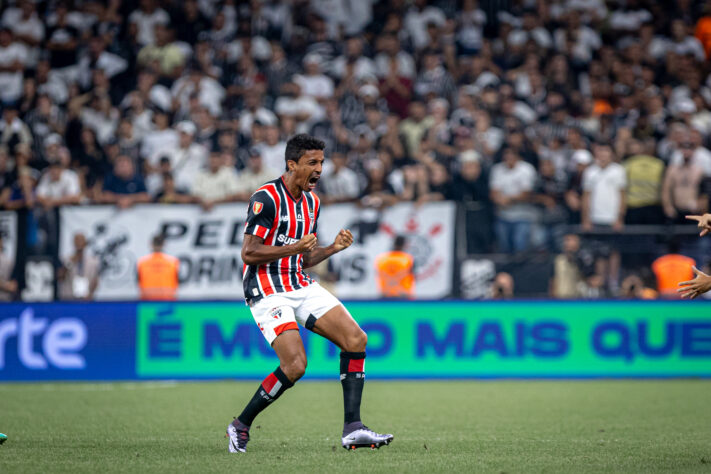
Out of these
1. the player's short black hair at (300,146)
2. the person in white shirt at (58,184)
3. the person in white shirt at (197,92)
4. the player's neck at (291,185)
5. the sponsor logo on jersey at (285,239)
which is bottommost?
the sponsor logo on jersey at (285,239)

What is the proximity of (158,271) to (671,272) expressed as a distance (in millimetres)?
7802

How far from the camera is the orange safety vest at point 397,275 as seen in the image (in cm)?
1498

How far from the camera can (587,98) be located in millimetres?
17906

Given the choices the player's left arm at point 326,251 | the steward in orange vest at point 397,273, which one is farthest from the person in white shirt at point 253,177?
the player's left arm at point 326,251

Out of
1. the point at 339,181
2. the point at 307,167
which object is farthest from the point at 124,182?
the point at 307,167

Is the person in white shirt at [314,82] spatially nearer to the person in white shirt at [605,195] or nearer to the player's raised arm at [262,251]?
the person in white shirt at [605,195]

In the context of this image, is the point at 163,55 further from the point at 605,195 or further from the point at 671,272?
the point at 671,272

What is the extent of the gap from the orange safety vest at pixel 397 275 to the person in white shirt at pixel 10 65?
8417 millimetres

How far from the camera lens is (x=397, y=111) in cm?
1827

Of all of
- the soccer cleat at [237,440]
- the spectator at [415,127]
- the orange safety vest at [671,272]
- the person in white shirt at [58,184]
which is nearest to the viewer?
the soccer cleat at [237,440]

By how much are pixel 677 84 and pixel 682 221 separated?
4.21 meters

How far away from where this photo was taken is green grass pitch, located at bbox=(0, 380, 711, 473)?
646 cm

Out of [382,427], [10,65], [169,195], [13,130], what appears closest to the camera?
[382,427]

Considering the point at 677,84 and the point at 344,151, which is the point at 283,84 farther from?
the point at 677,84
